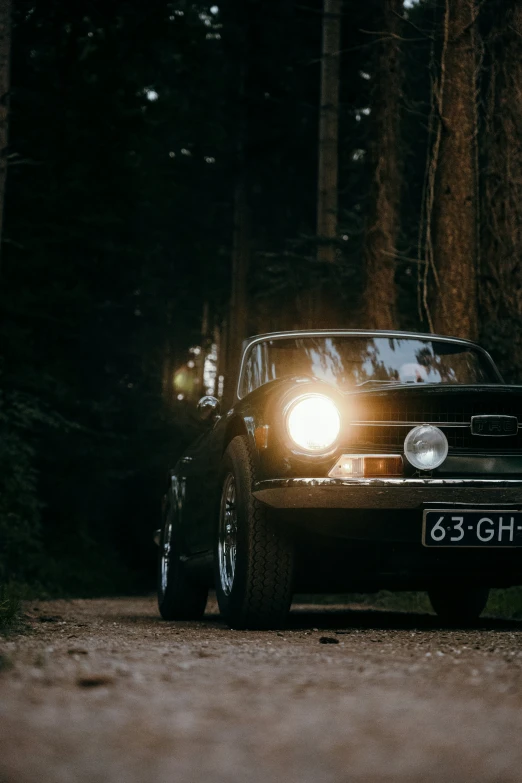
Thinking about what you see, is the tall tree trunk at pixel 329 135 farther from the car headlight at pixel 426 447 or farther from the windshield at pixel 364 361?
the car headlight at pixel 426 447

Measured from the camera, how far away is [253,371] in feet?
24.9

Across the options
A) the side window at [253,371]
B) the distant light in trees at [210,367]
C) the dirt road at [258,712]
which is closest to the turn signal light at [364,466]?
the dirt road at [258,712]

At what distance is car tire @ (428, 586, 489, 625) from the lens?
8.35m

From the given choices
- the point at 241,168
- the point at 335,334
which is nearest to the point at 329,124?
the point at 241,168

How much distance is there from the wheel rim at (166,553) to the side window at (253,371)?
1.43 m

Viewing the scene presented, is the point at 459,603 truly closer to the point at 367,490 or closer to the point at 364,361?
Answer: the point at 364,361

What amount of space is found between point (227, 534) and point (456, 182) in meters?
6.37

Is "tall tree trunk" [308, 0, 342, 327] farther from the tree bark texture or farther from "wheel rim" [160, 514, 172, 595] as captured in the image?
"wheel rim" [160, 514, 172, 595]

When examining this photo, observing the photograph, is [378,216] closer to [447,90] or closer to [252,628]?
[447,90]

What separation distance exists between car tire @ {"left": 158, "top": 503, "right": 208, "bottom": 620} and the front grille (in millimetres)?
2371

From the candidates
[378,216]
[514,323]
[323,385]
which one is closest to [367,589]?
[323,385]

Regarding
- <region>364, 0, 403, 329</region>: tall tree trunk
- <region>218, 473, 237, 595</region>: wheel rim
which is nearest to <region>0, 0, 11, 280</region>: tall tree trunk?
<region>364, 0, 403, 329</region>: tall tree trunk

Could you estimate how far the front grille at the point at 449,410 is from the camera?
5992mm

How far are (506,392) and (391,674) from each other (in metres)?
2.32
